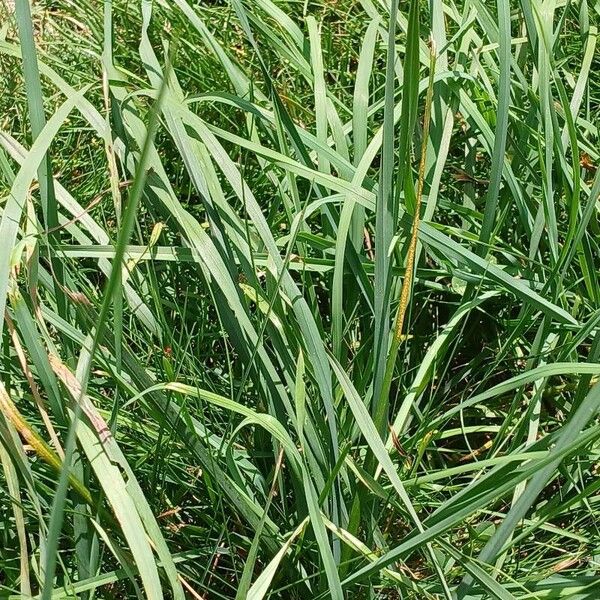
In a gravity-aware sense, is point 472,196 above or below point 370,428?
above

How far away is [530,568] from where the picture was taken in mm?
1077

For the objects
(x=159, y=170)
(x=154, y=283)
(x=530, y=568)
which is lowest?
(x=530, y=568)

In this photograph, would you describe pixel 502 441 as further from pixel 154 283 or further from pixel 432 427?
pixel 154 283

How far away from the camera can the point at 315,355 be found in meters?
1.00

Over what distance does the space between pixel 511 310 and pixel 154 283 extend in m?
0.55

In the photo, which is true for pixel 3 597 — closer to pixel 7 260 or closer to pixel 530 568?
pixel 7 260

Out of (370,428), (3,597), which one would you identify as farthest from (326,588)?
(3,597)

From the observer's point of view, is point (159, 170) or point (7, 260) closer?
point (7, 260)

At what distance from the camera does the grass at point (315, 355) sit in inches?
36.3

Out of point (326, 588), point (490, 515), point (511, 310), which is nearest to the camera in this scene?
point (326, 588)

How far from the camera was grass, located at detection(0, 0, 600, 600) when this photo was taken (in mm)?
921

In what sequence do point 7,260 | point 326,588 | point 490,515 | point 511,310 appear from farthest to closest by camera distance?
point 511,310 → point 490,515 → point 326,588 → point 7,260

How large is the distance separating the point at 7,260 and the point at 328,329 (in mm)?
567

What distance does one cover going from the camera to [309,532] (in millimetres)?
1035
